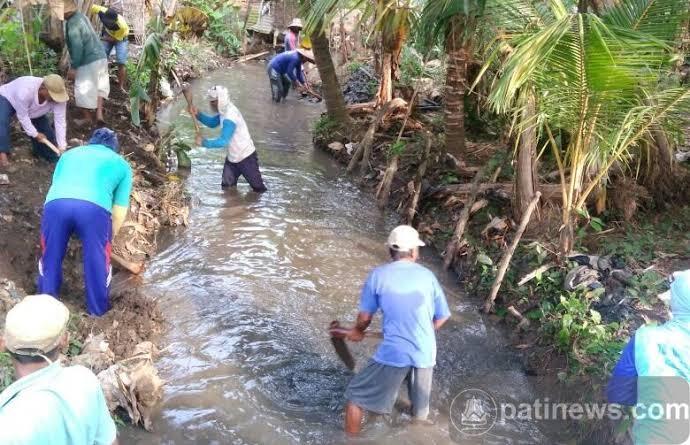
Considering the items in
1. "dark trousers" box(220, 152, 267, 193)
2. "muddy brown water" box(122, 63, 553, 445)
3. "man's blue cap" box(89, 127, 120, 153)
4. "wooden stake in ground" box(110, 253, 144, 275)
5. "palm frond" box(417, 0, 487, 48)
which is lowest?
"muddy brown water" box(122, 63, 553, 445)

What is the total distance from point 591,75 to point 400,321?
2408mm

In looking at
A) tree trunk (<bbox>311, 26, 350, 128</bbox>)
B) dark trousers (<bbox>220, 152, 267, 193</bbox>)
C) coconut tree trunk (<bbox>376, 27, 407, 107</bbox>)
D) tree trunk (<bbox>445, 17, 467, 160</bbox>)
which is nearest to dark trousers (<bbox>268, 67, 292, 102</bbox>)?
tree trunk (<bbox>311, 26, 350, 128</bbox>)

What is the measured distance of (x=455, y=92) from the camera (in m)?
7.40

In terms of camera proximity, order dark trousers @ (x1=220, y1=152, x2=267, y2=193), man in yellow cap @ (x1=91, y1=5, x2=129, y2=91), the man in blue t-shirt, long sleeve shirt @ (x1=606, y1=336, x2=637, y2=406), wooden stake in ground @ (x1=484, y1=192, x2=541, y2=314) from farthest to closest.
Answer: man in yellow cap @ (x1=91, y1=5, x2=129, y2=91)
dark trousers @ (x1=220, y1=152, x2=267, y2=193)
wooden stake in ground @ (x1=484, y1=192, x2=541, y2=314)
the man in blue t-shirt
long sleeve shirt @ (x1=606, y1=336, x2=637, y2=406)

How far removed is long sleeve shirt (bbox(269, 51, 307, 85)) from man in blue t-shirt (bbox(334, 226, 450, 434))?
9692 millimetres

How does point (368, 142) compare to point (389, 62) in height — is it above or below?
below

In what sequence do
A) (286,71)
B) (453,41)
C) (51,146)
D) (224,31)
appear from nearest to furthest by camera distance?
1. (51,146)
2. (453,41)
3. (286,71)
4. (224,31)

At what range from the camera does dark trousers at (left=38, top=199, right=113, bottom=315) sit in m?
4.38

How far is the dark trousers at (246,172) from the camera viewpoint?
7.84 m

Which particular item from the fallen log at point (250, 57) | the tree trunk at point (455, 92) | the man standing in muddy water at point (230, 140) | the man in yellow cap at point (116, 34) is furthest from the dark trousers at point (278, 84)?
the tree trunk at point (455, 92)

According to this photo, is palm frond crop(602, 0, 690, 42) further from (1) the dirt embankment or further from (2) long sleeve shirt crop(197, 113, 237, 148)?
(1) the dirt embankment

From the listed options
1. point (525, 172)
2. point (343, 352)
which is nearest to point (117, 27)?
point (525, 172)

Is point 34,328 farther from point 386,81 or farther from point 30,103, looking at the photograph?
point 386,81

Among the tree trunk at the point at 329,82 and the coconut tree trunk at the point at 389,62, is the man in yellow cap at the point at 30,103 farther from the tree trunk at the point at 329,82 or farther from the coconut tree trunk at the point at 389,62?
the coconut tree trunk at the point at 389,62
